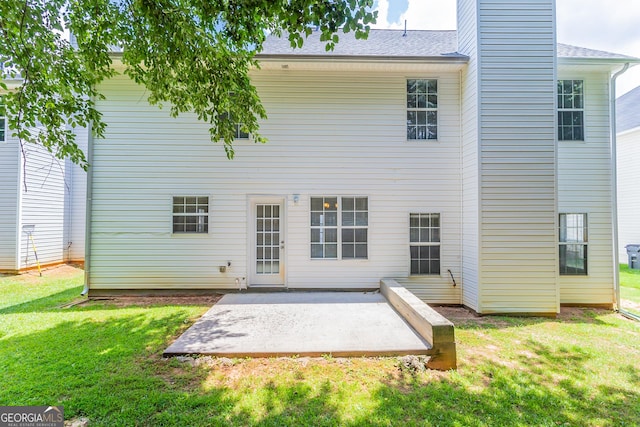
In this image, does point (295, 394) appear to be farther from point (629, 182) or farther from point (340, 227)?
point (629, 182)

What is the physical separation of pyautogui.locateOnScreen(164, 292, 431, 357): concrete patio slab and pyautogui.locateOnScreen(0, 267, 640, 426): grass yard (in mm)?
181

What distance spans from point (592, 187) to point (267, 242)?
7.54 metres

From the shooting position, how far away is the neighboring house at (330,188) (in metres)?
6.41

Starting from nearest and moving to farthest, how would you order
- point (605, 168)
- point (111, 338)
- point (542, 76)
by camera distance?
point (111, 338)
point (542, 76)
point (605, 168)

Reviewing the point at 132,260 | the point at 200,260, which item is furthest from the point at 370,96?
the point at 132,260

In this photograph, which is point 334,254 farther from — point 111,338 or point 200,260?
point 111,338

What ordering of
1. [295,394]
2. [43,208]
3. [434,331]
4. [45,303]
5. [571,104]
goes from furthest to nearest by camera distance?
[43,208] → [571,104] → [45,303] → [434,331] → [295,394]

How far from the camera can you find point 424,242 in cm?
660

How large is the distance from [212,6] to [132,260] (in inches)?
223

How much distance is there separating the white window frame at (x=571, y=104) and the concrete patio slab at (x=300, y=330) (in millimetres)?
5852

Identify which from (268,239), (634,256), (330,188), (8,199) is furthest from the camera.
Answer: (634,256)

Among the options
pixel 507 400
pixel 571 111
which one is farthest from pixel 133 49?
pixel 571 111

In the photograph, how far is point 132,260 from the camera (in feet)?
21.5

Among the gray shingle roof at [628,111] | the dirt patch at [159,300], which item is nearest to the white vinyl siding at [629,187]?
the gray shingle roof at [628,111]
